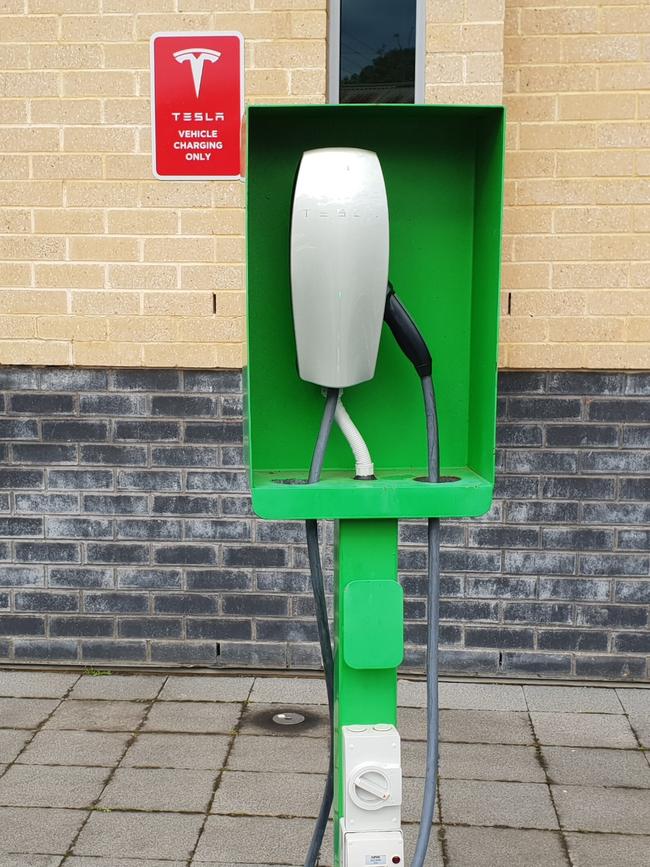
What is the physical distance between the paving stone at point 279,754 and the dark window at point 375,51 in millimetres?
2729

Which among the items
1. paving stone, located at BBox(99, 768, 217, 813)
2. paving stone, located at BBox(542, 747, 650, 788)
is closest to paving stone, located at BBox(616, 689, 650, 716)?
paving stone, located at BBox(542, 747, 650, 788)

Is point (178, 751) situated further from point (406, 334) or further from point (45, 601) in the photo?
point (406, 334)

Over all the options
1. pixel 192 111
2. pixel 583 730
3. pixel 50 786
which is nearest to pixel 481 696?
pixel 583 730

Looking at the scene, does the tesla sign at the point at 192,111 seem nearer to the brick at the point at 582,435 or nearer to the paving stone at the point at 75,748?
the brick at the point at 582,435

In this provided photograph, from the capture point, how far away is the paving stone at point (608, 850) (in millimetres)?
3195

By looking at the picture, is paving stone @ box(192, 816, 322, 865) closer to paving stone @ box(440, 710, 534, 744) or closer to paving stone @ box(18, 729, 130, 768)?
paving stone @ box(18, 729, 130, 768)

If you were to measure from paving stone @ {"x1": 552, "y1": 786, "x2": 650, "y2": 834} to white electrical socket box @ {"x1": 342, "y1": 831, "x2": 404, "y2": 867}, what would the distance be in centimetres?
126

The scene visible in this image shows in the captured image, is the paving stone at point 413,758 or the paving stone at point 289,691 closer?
the paving stone at point 413,758

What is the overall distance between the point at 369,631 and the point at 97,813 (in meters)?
1.66

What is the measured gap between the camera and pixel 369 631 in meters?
2.30

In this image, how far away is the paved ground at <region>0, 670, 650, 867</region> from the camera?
3266mm

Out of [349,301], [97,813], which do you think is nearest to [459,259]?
[349,301]

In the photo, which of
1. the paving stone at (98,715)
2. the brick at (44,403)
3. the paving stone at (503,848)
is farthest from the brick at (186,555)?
the paving stone at (503,848)

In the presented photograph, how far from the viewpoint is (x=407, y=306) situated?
Answer: 97.4 inches
